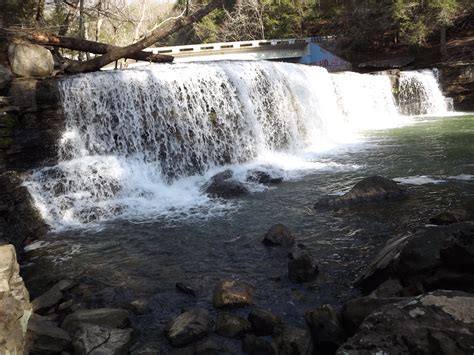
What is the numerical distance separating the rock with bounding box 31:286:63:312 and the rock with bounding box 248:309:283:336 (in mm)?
2335

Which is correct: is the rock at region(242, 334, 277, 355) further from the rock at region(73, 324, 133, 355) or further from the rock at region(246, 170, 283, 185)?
the rock at region(246, 170, 283, 185)

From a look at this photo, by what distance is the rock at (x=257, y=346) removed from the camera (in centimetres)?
365

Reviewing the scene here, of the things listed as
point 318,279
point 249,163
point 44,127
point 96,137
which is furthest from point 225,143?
point 318,279

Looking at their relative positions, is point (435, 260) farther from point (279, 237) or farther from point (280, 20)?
point (280, 20)

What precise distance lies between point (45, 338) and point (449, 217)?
214 inches

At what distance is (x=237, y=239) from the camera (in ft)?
21.4

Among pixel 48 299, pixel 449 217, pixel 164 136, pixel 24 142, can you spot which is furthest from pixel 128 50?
pixel 449 217

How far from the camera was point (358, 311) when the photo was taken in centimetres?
363

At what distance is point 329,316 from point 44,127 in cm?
774

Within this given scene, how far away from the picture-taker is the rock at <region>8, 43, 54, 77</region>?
29.2 feet

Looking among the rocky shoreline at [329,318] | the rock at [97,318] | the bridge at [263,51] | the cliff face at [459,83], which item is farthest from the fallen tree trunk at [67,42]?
→ the bridge at [263,51]

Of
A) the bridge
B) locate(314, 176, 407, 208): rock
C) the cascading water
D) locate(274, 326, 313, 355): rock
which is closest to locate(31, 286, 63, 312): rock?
locate(274, 326, 313, 355): rock

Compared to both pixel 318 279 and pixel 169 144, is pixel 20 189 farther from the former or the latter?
pixel 318 279

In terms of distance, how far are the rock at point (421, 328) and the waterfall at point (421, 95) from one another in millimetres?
17825
